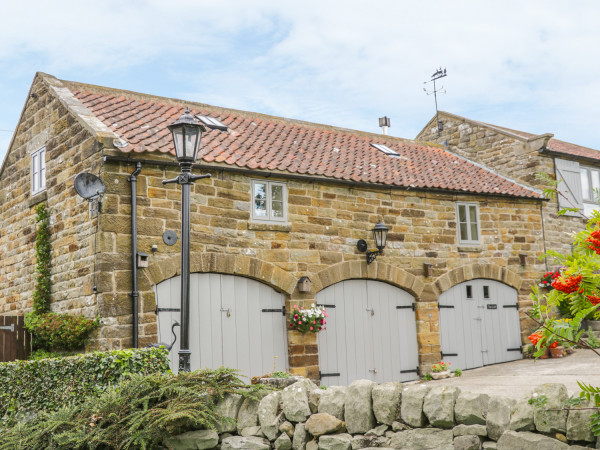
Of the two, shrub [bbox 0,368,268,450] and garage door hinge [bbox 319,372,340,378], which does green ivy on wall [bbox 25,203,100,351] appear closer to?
shrub [bbox 0,368,268,450]

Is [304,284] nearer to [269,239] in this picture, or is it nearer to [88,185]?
[269,239]

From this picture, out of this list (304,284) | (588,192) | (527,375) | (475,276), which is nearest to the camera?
(304,284)

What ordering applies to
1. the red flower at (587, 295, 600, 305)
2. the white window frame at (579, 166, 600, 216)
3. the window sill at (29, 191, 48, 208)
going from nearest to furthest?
the red flower at (587, 295, 600, 305) → the window sill at (29, 191, 48, 208) → the white window frame at (579, 166, 600, 216)

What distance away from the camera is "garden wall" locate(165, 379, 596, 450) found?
5074 mm

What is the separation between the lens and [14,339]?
39.9 ft

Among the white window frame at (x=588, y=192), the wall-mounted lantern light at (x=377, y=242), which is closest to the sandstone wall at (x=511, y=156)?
the white window frame at (x=588, y=192)

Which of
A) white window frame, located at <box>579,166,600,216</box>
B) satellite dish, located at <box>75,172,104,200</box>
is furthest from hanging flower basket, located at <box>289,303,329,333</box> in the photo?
white window frame, located at <box>579,166,600,216</box>

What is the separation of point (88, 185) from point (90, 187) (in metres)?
0.05

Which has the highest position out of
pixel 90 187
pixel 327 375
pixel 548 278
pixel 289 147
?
pixel 289 147

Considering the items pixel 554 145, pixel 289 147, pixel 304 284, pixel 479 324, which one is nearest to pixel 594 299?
Answer: pixel 304 284

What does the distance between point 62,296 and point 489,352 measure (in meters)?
9.41

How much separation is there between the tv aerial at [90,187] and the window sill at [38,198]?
2.72 metres

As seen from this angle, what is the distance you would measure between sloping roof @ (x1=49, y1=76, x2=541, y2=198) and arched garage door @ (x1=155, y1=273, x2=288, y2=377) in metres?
2.20

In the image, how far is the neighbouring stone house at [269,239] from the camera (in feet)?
37.2
